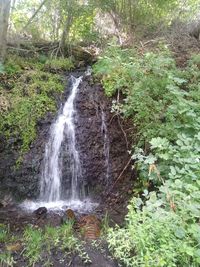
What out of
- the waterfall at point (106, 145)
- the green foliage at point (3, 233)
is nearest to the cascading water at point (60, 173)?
the waterfall at point (106, 145)

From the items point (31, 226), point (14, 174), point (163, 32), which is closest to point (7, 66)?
point (14, 174)

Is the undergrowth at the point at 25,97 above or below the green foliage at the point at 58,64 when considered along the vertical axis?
below

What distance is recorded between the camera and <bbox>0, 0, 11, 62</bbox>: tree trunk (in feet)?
21.5

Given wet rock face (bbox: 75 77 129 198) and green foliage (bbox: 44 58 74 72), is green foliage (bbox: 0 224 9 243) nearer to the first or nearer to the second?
wet rock face (bbox: 75 77 129 198)

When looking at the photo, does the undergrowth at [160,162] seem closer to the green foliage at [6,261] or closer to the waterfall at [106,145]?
the waterfall at [106,145]

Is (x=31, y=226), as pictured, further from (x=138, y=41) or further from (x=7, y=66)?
(x=138, y=41)

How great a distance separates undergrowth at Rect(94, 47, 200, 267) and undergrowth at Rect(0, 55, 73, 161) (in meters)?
1.24

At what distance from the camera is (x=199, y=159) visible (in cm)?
332

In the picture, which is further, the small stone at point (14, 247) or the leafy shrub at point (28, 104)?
the leafy shrub at point (28, 104)

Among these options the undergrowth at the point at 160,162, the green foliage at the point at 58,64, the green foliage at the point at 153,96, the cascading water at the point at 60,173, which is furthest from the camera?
the green foliage at the point at 58,64

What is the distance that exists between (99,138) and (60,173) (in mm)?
980

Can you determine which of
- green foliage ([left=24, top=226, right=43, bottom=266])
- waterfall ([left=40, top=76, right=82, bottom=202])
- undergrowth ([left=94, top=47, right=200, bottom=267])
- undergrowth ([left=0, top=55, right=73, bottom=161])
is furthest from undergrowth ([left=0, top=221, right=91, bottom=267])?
undergrowth ([left=0, top=55, right=73, bottom=161])

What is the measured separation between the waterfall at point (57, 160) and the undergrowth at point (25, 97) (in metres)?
0.36

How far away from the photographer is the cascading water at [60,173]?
16.6 ft
